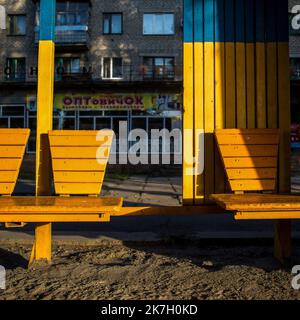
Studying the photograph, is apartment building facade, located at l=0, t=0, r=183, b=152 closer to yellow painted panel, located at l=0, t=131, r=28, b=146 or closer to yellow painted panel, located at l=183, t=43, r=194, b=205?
yellow painted panel, located at l=183, t=43, r=194, b=205

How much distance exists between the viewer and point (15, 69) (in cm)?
2683

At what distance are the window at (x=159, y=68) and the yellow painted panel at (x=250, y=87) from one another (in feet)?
69.3

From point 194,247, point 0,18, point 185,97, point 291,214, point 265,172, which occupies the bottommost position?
point 194,247

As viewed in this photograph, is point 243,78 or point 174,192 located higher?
point 243,78

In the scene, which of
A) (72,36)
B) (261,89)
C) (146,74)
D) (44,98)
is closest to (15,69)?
(72,36)

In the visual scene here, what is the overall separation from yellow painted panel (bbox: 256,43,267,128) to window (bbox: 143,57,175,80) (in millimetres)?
21135

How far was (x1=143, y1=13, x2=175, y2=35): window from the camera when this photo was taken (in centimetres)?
2634

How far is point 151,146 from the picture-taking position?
76.4 ft

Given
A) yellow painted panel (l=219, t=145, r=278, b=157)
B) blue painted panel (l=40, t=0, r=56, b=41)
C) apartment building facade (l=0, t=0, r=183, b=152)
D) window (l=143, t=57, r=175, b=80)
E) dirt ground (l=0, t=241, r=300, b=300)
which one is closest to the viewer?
dirt ground (l=0, t=241, r=300, b=300)

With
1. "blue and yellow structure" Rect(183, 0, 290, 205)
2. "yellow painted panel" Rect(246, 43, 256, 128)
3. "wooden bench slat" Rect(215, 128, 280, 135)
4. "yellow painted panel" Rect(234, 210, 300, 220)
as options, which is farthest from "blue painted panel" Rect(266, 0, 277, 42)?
"yellow painted panel" Rect(234, 210, 300, 220)

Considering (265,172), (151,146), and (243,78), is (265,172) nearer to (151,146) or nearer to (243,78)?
(243,78)

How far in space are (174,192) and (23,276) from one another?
24.9 feet
